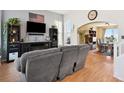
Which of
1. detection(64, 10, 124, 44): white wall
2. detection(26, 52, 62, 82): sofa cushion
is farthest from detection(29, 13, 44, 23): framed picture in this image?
detection(26, 52, 62, 82): sofa cushion

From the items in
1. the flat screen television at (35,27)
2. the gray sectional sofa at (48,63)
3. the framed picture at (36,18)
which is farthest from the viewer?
the framed picture at (36,18)

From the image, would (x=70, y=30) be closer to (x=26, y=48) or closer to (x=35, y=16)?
(x=35, y=16)

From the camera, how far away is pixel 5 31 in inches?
233

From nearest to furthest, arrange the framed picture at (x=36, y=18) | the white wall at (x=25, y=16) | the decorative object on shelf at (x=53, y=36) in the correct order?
the white wall at (x=25, y=16) < the framed picture at (x=36, y=18) < the decorative object on shelf at (x=53, y=36)

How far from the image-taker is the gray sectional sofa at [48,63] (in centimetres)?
273

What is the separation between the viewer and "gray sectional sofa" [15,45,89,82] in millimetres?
2730

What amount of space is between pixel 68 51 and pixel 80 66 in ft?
4.33

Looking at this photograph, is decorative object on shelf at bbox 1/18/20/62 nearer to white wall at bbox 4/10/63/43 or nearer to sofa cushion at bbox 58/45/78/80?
white wall at bbox 4/10/63/43

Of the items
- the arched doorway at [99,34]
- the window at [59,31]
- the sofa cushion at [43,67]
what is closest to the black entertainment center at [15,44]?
the window at [59,31]

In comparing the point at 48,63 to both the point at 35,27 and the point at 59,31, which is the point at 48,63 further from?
the point at 59,31

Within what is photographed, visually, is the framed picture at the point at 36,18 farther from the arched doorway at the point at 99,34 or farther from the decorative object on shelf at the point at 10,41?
the arched doorway at the point at 99,34

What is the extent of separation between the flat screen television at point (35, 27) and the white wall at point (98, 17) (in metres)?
2.01

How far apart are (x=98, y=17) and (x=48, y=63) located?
5582 mm

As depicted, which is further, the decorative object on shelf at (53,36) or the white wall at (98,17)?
the decorative object on shelf at (53,36)
